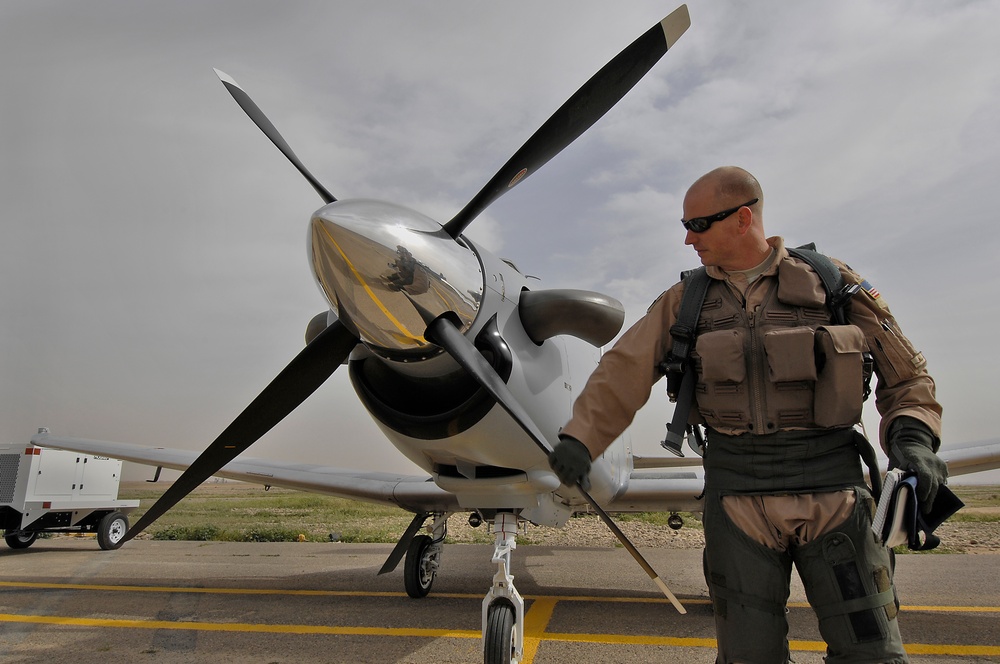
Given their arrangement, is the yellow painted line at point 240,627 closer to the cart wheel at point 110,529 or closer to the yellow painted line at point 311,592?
the yellow painted line at point 311,592

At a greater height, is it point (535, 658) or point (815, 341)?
point (815, 341)

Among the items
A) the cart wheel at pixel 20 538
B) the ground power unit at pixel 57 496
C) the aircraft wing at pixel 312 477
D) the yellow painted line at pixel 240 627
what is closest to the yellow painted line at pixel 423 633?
the yellow painted line at pixel 240 627

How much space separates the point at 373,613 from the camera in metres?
6.04

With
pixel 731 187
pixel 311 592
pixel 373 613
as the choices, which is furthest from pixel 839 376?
pixel 311 592

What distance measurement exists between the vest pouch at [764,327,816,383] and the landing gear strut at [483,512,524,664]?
269 cm

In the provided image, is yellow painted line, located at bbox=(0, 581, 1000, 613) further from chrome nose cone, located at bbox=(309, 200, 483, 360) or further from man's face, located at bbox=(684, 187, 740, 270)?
man's face, located at bbox=(684, 187, 740, 270)

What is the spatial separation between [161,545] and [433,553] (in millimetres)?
10242

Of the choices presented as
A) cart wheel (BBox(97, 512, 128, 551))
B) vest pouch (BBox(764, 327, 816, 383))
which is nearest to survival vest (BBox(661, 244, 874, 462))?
vest pouch (BBox(764, 327, 816, 383))

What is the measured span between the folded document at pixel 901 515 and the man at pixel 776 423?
61 mm

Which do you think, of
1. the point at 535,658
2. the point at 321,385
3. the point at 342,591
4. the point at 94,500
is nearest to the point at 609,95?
the point at 321,385

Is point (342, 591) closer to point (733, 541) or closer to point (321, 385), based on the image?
point (321, 385)

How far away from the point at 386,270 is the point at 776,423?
1.83 metres

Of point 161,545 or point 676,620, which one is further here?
point 161,545

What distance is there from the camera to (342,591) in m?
7.41
